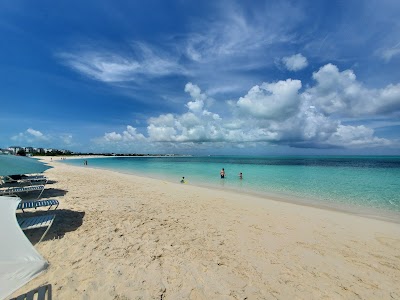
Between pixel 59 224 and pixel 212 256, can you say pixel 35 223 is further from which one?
pixel 212 256

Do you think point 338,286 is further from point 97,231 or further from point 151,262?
point 97,231

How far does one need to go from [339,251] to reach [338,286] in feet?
6.70

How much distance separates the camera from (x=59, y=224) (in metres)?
6.89

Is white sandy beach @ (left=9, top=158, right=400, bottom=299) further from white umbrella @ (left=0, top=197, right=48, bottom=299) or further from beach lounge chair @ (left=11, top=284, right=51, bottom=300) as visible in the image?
white umbrella @ (left=0, top=197, right=48, bottom=299)

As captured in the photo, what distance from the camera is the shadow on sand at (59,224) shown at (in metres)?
5.92

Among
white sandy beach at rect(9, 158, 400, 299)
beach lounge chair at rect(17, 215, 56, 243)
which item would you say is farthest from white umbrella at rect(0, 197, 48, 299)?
beach lounge chair at rect(17, 215, 56, 243)

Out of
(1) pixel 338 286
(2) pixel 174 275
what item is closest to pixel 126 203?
(2) pixel 174 275

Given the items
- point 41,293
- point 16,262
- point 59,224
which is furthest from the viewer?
point 59,224

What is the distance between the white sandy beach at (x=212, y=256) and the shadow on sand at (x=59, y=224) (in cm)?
3

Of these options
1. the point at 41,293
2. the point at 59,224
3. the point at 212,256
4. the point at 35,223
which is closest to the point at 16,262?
the point at 41,293

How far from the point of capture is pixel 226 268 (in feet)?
16.0

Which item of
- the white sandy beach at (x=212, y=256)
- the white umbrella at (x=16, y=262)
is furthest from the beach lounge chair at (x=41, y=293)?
the white umbrella at (x=16, y=262)

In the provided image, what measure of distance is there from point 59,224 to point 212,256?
16.4 feet

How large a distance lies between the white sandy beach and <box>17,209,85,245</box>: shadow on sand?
0.03 m
